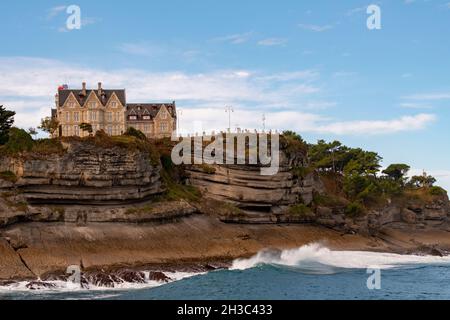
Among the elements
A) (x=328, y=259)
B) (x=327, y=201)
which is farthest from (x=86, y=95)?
(x=328, y=259)

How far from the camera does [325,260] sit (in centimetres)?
6838

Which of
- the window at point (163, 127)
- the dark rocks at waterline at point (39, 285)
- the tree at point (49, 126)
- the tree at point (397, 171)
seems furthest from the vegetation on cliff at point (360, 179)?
the dark rocks at waterline at point (39, 285)

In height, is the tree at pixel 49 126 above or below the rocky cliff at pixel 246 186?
above

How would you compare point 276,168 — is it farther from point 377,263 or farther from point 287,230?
point 377,263

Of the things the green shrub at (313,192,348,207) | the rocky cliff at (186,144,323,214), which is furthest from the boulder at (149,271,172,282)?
the green shrub at (313,192,348,207)

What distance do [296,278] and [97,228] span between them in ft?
67.6

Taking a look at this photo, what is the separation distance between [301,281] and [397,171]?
7184 centimetres

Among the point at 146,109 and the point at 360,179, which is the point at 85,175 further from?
the point at 360,179

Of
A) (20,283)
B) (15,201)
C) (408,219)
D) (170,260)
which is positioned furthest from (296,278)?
(408,219)

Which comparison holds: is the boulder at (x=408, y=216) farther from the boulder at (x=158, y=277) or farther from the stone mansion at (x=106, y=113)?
the boulder at (x=158, y=277)

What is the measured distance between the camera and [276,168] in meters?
79.6

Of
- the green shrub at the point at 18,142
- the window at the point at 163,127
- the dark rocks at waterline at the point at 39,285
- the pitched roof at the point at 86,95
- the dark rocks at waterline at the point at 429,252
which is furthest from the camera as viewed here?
the window at the point at 163,127

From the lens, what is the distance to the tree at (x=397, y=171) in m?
118

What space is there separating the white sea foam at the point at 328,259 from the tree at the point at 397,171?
4236 centimetres
